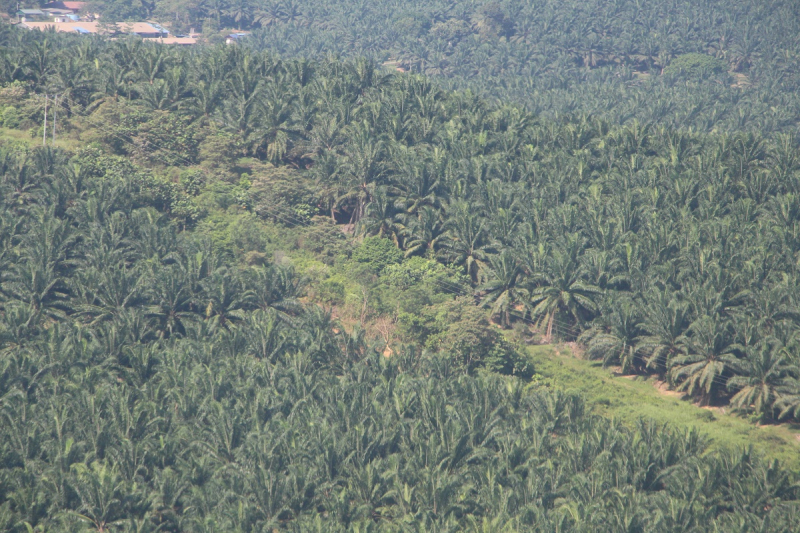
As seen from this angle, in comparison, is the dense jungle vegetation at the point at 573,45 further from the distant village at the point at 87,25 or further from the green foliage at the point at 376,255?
the green foliage at the point at 376,255

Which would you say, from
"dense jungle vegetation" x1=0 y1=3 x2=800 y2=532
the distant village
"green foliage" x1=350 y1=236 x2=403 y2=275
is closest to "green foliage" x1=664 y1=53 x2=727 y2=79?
"dense jungle vegetation" x1=0 y1=3 x2=800 y2=532

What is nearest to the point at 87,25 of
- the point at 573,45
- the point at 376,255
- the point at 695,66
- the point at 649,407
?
the point at 573,45

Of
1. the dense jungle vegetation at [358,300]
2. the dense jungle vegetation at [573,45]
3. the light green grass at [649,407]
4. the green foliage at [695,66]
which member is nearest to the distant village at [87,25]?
the dense jungle vegetation at [573,45]

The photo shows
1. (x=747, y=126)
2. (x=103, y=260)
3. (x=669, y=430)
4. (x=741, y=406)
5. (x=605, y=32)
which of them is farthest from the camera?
(x=605, y=32)

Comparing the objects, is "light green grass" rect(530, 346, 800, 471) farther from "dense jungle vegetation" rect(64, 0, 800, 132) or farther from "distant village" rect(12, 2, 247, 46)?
"distant village" rect(12, 2, 247, 46)

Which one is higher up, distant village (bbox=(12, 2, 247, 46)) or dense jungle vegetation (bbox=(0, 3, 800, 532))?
dense jungle vegetation (bbox=(0, 3, 800, 532))

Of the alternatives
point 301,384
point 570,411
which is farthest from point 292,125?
point 570,411

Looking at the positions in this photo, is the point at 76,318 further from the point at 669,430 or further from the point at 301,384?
the point at 669,430
